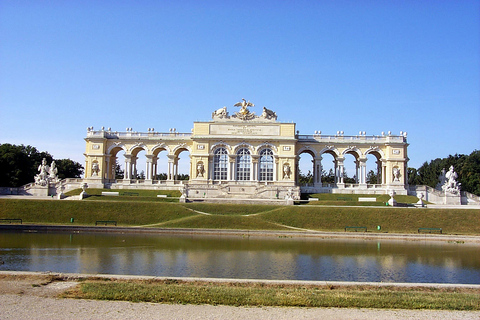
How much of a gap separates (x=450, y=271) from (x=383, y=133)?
47395 millimetres

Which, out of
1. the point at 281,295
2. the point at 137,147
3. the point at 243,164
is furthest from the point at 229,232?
the point at 137,147

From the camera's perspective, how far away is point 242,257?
22.4 meters

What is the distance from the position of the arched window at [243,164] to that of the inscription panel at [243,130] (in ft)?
8.75

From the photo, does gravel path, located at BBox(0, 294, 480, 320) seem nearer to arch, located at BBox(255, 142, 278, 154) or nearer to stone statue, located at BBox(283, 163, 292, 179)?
stone statue, located at BBox(283, 163, 292, 179)

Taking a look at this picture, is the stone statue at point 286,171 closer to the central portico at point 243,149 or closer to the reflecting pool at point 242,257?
the central portico at point 243,149

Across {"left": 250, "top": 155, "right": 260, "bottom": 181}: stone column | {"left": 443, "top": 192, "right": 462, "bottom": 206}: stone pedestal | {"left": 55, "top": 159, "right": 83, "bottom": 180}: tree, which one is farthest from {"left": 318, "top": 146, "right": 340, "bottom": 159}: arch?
{"left": 55, "top": 159, "right": 83, "bottom": 180}: tree

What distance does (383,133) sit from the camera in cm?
6488

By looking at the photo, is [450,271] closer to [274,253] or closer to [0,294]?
[274,253]

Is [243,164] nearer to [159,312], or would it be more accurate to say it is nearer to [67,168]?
[67,168]

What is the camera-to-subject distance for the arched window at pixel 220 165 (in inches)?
2502

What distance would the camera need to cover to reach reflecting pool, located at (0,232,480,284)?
1830 centimetres

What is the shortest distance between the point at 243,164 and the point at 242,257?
41.4 m

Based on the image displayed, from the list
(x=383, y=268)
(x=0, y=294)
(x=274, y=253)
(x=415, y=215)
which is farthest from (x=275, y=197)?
(x=0, y=294)

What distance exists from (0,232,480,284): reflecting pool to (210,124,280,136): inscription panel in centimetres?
3273
